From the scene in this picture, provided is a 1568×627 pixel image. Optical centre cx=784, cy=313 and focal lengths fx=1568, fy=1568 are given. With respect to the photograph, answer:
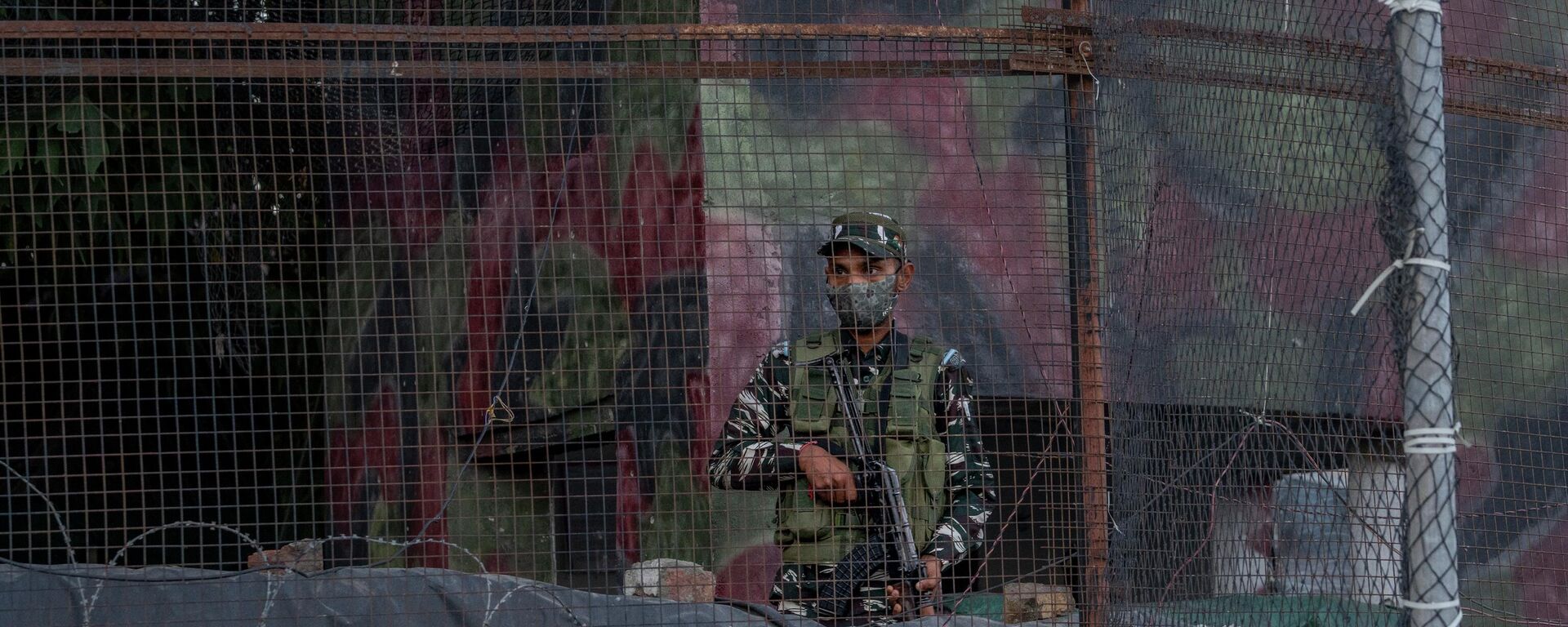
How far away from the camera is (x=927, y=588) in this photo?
446 cm

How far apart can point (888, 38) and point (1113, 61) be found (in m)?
0.70

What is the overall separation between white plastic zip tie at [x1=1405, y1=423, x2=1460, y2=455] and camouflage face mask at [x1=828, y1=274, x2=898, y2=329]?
1956 millimetres

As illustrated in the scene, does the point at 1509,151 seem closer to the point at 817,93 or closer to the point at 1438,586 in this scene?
the point at 817,93

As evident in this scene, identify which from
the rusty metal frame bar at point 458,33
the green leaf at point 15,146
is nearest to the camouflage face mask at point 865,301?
the rusty metal frame bar at point 458,33

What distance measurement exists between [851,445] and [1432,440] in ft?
6.41

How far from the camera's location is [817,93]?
6465 millimetres

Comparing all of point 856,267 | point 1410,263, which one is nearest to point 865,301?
point 856,267

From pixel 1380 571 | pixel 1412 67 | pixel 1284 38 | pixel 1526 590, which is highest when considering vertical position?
pixel 1284 38

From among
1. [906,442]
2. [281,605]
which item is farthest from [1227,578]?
[281,605]

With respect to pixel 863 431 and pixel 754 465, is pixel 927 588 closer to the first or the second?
pixel 863 431

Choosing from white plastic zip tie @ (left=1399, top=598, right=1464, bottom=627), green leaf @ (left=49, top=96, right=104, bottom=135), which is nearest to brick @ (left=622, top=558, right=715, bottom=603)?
white plastic zip tie @ (left=1399, top=598, right=1464, bottom=627)

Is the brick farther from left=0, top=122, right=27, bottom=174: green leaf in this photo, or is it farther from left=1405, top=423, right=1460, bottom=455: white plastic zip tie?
left=0, top=122, right=27, bottom=174: green leaf

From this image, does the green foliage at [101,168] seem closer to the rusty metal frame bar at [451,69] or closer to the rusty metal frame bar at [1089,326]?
the rusty metal frame bar at [451,69]

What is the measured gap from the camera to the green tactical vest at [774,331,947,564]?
4543mm
